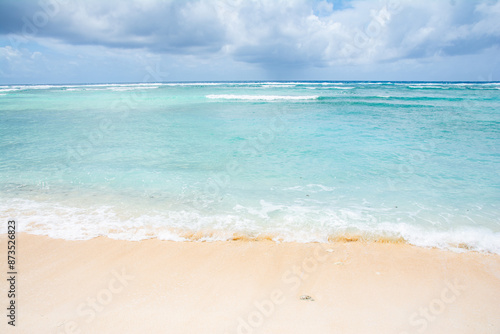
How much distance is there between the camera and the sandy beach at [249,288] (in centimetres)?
300

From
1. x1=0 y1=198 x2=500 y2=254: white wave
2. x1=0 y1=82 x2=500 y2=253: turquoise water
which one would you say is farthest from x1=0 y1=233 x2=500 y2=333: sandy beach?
x1=0 y1=82 x2=500 y2=253: turquoise water

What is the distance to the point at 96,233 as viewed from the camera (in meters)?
4.88

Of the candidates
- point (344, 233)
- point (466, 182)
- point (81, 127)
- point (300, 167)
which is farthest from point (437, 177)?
point (81, 127)

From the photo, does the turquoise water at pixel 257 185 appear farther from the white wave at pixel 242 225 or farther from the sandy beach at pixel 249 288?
the sandy beach at pixel 249 288

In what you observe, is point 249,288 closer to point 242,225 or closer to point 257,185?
point 242,225

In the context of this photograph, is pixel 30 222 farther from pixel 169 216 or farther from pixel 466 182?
pixel 466 182

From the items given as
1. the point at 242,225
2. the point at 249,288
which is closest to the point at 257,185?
the point at 242,225

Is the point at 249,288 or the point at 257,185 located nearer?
the point at 249,288

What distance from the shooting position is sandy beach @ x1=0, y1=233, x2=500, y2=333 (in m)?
3.00

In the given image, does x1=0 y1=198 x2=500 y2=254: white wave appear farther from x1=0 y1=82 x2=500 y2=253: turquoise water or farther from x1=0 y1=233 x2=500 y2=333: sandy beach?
x1=0 y1=233 x2=500 y2=333: sandy beach

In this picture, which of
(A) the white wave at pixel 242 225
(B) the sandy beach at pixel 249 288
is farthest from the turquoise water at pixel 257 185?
(B) the sandy beach at pixel 249 288

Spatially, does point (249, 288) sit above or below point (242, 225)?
below

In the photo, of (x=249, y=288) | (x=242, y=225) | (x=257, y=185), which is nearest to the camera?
Result: (x=249, y=288)

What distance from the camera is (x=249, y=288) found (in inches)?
140
